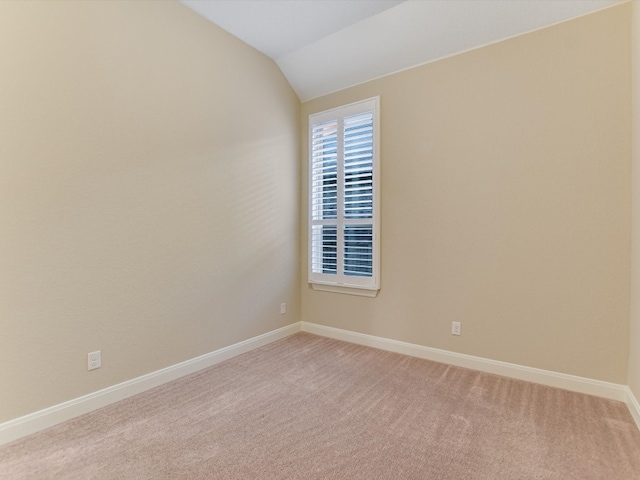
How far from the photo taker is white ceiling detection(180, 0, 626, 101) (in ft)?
8.20

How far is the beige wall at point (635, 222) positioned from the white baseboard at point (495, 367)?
17 cm

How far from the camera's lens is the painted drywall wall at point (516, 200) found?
7.62 feet

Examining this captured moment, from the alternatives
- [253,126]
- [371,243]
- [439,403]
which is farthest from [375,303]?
[253,126]

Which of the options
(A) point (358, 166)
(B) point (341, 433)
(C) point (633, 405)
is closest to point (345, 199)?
(A) point (358, 166)

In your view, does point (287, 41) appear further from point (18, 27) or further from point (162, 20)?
point (18, 27)

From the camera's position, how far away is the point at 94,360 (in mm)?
2219

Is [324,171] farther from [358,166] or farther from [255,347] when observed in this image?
[255,347]

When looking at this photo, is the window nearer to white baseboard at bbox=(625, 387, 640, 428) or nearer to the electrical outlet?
white baseboard at bbox=(625, 387, 640, 428)

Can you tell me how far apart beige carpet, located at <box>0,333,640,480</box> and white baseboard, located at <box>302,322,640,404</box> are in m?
0.08

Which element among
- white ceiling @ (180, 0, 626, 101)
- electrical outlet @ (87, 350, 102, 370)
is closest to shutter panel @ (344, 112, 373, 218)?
white ceiling @ (180, 0, 626, 101)

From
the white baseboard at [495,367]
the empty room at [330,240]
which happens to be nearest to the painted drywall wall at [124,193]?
the empty room at [330,240]

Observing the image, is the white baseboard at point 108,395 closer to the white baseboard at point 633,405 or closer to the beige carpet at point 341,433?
the beige carpet at point 341,433

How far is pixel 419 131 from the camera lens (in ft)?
10.2

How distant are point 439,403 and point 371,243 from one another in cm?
157
